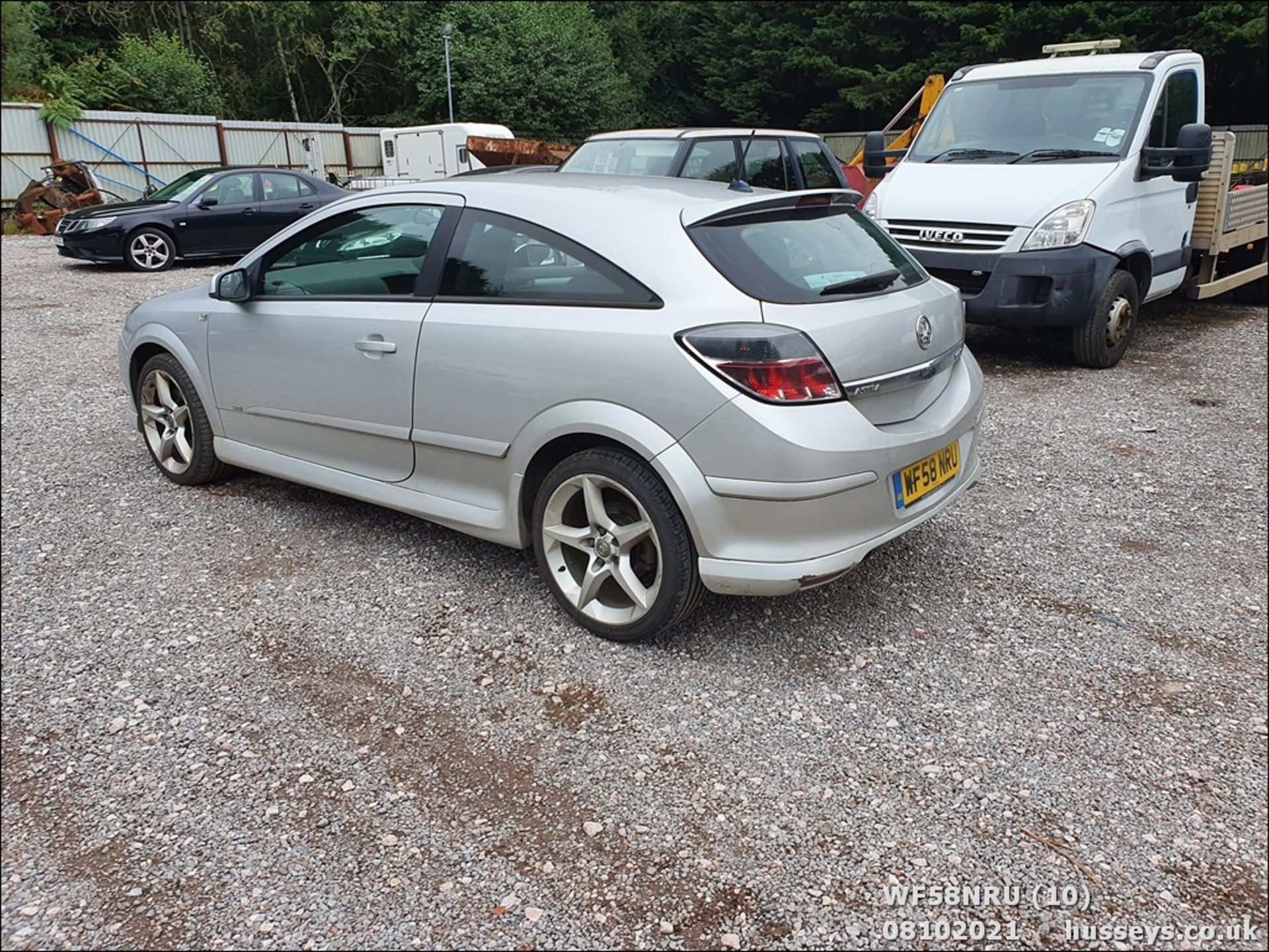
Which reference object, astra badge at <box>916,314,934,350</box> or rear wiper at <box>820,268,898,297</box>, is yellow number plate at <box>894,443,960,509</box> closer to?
astra badge at <box>916,314,934,350</box>

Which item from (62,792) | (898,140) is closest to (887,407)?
(62,792)

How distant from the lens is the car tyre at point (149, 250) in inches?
551

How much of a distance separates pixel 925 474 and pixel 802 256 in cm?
91

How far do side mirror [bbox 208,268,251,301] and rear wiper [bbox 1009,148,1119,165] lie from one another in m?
5.97

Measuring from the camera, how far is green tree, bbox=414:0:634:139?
121 feet

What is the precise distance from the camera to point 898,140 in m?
14.5

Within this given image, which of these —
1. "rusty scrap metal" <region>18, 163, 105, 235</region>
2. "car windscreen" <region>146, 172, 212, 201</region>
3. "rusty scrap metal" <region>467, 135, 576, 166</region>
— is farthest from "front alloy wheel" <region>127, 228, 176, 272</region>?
"rusty scrap metal" <region>467, 135, 576, 166</region>

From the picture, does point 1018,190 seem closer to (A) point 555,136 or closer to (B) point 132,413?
(B) point 132,413

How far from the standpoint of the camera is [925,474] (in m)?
3.60

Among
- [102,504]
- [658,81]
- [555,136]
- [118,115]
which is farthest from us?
[658,81]

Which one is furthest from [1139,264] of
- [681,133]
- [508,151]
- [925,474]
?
[508,151]

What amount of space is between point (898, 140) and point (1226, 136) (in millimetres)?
6382

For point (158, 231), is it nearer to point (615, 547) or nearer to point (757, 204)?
point (757, 204)

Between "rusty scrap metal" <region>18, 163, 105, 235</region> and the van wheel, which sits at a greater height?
"rusty scrap metal" <region>18, 163, 105, 235</region>
